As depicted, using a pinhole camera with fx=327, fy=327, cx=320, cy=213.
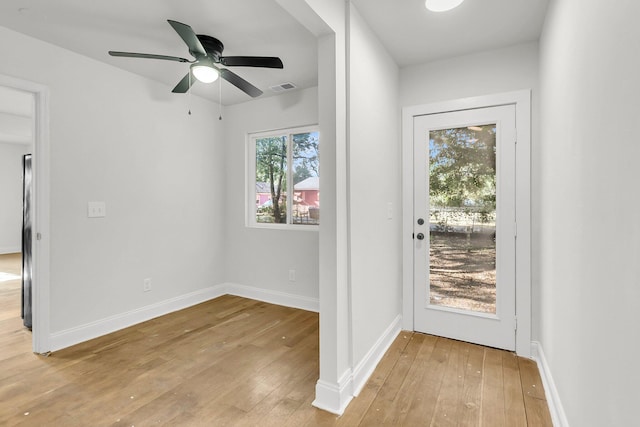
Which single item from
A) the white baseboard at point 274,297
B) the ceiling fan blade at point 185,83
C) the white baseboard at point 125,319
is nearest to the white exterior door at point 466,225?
the white baseboard at point 274,297

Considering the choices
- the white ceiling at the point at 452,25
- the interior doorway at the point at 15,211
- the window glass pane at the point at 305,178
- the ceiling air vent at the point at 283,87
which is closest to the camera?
the white ceiling at the point at 452,25

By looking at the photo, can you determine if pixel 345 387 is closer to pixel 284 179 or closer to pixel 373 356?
pixel 373 356

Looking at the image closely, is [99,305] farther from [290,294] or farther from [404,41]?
[404,41]

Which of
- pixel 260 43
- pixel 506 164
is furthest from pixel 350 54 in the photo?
pixel 506 164

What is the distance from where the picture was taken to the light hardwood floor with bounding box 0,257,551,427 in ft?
5.97

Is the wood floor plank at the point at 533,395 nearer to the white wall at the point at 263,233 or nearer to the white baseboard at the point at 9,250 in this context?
the white wall at the point at 263,233

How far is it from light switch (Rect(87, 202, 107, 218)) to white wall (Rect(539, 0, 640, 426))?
3.45 metres

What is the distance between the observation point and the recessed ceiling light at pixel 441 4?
6.54ft

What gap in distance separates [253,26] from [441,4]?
1269mm

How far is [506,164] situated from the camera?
8.41ft

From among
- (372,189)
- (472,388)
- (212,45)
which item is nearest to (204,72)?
(212,45)

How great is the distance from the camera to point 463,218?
275 cm

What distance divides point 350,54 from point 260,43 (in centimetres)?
97

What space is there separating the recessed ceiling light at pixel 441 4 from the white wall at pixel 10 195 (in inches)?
353
